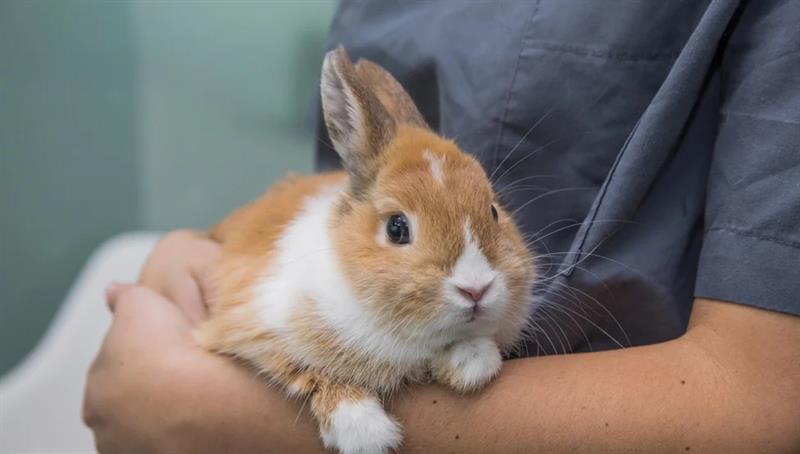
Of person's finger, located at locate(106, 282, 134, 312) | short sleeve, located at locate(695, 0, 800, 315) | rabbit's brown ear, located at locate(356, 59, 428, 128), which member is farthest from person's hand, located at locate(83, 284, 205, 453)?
short sleeve, located at locate(695, 0, 800, 315)

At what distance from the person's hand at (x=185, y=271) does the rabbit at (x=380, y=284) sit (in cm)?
14

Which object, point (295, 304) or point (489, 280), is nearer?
point (489, 280)

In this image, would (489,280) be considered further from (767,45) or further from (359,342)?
(767,45)

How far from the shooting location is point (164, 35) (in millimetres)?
2100

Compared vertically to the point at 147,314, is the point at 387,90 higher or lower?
higher

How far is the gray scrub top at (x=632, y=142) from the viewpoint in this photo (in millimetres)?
813

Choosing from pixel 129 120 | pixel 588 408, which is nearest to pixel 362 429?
pixel 588 408

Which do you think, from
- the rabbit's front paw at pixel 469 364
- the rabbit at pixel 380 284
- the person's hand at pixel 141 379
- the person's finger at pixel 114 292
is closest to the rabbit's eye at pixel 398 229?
the rabbit at pixel 380 284

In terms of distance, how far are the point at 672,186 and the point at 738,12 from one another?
218 millimetres

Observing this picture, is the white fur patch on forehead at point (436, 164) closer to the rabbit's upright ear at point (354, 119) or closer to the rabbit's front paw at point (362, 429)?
the rabbit's upright ear at point (354, 119)

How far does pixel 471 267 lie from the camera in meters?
0.80

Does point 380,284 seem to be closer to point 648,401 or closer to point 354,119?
point 354,119

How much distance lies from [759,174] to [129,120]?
6.00ft

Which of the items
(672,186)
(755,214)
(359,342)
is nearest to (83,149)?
(359,342)
